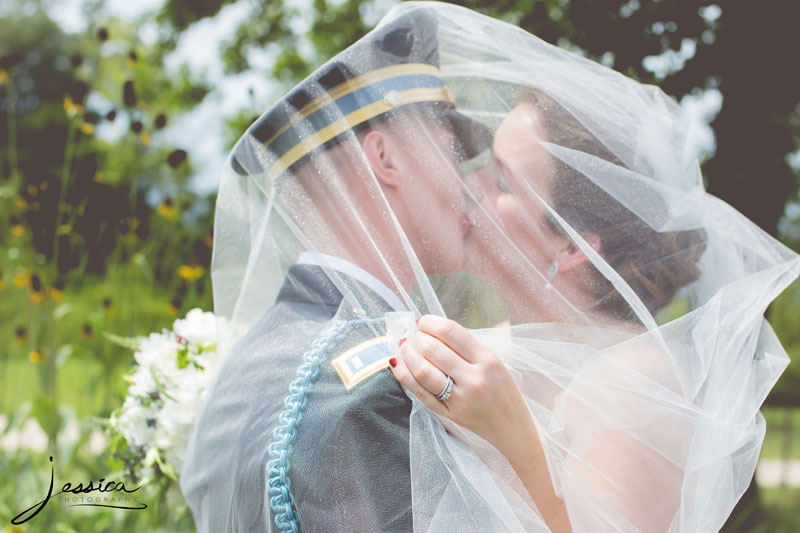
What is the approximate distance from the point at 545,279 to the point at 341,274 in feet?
1.61

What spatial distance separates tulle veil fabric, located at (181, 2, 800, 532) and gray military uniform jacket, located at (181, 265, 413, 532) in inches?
0.5

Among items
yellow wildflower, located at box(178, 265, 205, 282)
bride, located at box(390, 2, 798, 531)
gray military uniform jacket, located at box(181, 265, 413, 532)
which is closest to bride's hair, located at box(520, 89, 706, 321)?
bride, located at box(390, 2, 798, 531)

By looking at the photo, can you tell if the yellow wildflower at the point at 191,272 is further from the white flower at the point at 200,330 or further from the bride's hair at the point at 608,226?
the bride's hair at the point at 608,226

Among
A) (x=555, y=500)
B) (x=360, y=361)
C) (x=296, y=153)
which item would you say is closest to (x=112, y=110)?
(x=296, y=153)

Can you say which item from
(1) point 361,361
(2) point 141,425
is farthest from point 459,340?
(2) point 141,425

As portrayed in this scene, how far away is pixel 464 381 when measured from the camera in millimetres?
1284

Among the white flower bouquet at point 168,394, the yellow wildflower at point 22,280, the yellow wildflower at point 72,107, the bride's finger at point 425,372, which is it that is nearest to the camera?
the bride's finger at point 425,372

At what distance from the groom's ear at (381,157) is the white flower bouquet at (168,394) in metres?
0.85

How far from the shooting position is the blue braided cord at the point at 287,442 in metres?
1.29

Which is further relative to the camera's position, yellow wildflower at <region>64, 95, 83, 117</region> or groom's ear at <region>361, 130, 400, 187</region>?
yellow wildflower at <region>64, 95, 83, 117</region>

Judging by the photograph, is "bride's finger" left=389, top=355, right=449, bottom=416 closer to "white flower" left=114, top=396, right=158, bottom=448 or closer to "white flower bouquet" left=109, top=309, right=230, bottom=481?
"white flower bouquet" left=109, top=309, right=230, bottom=481

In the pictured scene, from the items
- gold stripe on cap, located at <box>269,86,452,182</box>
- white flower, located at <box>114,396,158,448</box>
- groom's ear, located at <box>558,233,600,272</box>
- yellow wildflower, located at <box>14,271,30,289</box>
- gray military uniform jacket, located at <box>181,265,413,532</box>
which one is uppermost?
gold stripe on cap, located at <box>269,86,452,182</box>

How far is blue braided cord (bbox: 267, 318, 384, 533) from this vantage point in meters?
1.29

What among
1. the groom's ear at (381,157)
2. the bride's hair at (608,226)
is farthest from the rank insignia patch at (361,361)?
the bride's hair at (608,226)
